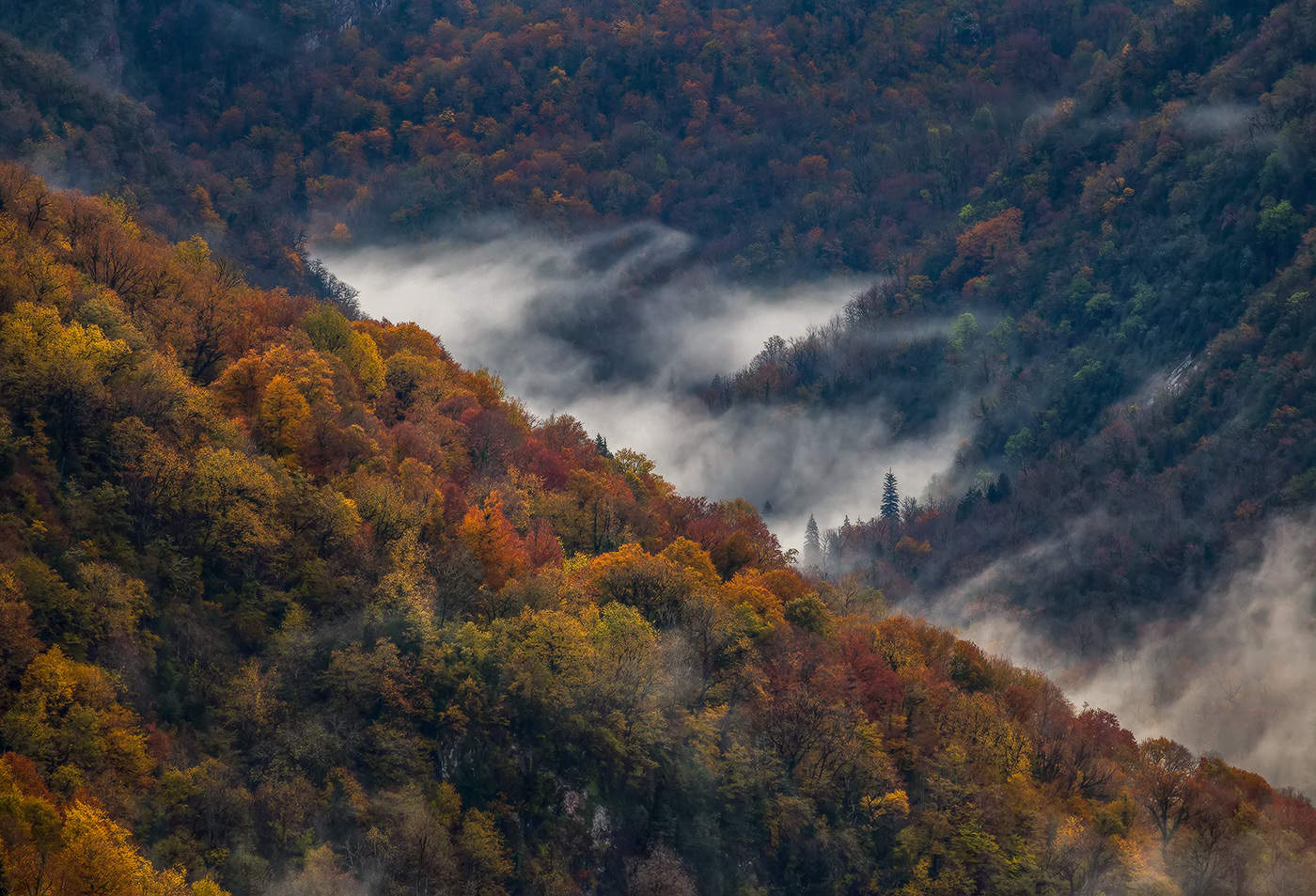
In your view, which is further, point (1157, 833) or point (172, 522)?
point (1157, 833)

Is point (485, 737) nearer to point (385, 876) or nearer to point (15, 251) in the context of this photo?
point (385, 876)

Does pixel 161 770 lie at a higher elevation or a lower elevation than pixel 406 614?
lower

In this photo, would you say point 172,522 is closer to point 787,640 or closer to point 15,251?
point 15,251

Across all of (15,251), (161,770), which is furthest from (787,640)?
(15,251)

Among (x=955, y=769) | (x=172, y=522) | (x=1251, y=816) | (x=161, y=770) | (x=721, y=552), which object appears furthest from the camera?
(x=721, y=552)

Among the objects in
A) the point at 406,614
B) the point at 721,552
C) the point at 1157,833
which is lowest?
the point at 1157,833

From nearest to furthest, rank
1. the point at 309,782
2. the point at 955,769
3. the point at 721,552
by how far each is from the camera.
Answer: the point at 309,782, the point at 955,769, the point at 721,552
